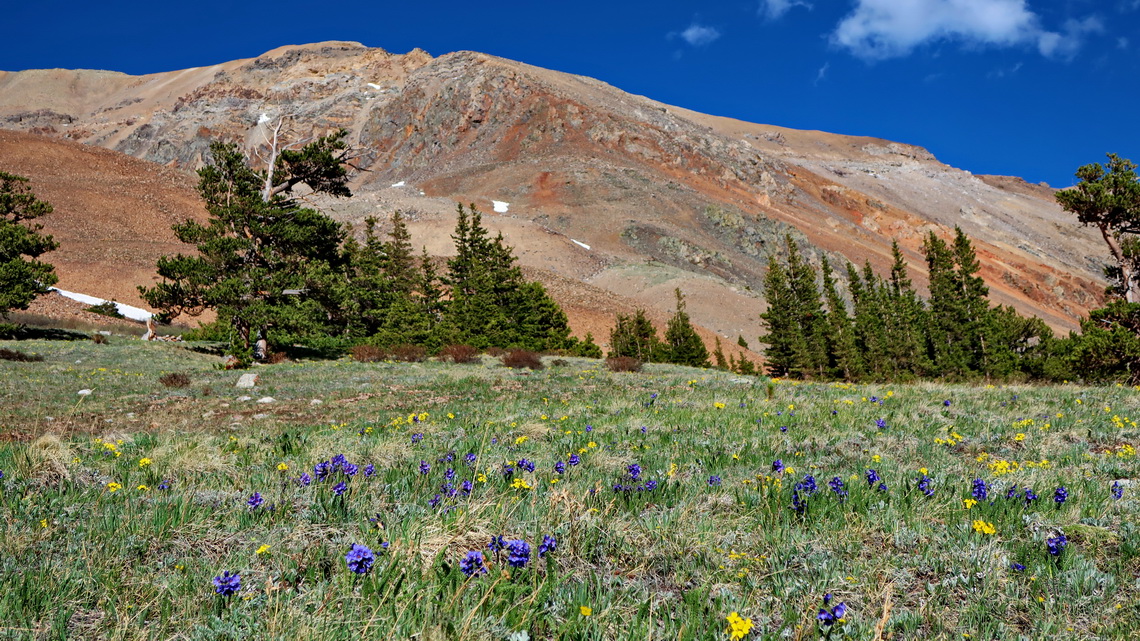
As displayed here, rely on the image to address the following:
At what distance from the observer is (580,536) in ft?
10.9

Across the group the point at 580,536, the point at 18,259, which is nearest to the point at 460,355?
the point at 18,259

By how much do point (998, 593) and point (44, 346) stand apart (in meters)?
32.3

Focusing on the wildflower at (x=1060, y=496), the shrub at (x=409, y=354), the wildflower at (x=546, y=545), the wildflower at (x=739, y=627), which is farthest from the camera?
the shrub at (x=409, y=354)

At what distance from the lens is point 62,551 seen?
2998mm

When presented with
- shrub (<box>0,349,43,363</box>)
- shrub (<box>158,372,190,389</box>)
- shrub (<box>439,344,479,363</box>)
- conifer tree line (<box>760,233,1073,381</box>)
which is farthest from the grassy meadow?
conifer tree line (<box>760,233,1073,381</box>)

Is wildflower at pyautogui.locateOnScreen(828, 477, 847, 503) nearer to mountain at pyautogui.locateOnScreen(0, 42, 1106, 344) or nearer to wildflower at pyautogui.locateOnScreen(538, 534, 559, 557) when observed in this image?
wildflower at pyautogui.locateOnScreen(538, 534, 559, 557)

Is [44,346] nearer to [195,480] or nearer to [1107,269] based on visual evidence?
[195,480]

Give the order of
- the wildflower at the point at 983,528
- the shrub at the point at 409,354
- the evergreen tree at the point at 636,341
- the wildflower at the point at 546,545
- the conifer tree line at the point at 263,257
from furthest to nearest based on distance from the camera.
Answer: the evergreen tree at the point at 636,341
the shrub at the point at 409,354
the conifer tree line at the point at 263,257
the wildflower at the point at 983,528
the wildflower at the point at 546,545

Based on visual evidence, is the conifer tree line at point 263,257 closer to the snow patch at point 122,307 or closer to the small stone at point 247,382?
the small stone at point 247,382

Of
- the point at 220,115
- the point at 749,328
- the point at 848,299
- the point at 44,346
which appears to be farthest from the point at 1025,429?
the point at 220,115

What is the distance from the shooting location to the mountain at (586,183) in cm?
7325

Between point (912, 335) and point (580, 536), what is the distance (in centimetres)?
5588

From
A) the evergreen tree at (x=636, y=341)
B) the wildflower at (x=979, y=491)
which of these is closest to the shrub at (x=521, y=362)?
the evergreen tree at (x=636, y=341)

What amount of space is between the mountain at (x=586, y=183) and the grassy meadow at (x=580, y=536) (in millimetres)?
47910
